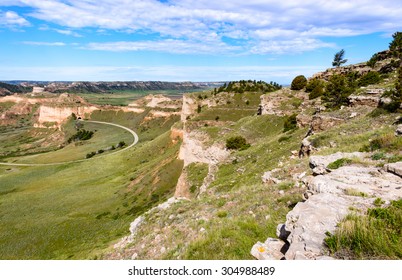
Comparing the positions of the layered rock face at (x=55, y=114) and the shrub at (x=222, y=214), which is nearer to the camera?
the shrub at (x=222, y=214)

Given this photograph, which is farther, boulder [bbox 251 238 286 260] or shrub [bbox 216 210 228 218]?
shrub [bbox 216 210 228 218]

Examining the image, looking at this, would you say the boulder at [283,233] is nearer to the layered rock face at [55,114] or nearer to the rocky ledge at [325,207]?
the rocky ledge at [325,207]

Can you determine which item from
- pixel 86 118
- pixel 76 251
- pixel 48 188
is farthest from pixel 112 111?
pixel 76 251

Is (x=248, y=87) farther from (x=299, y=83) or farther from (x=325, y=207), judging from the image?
(x=325, y=207)

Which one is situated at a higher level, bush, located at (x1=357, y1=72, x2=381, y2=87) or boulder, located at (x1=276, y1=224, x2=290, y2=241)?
bush, located at (x1=357, y1=72, x2=381, y2=87)

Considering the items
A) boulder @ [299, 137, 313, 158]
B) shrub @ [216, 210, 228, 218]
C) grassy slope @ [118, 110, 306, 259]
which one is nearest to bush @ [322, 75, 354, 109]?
boulder @ [299, 137, 313, 158]

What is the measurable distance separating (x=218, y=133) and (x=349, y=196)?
1449 inches

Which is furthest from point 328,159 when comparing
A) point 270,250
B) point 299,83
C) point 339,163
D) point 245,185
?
point 299,83

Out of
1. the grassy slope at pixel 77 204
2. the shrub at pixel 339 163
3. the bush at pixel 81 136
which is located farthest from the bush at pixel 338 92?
the bush at pixel 81 136

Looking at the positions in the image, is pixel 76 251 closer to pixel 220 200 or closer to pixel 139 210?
pixel 139 210

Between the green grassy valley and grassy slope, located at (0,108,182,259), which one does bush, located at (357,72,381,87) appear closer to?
the green grassy valley

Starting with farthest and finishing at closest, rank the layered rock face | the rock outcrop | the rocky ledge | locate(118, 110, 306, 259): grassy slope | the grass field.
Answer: the layered rock face < the grass field < the rock outcrop < locate(118, 110, 306, 259): grassy slope < the rocky ledge

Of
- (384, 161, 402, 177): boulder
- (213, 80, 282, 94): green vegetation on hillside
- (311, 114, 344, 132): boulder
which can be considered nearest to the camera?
(384, 161, 402, 177): boulder
